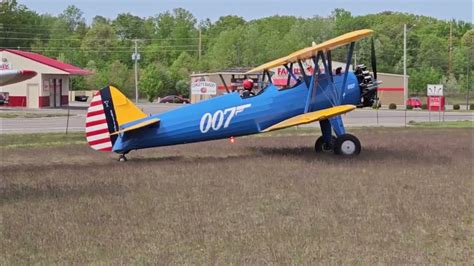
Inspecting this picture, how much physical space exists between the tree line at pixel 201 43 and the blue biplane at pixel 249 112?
261 ft

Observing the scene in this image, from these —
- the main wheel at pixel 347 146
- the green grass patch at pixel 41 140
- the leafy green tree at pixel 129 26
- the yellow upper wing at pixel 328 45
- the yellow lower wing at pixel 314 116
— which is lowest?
the green grass patch at pixel 41 140

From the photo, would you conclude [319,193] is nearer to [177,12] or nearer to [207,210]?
[207,210]

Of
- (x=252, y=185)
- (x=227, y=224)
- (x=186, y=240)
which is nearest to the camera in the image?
(x=186, y=240)

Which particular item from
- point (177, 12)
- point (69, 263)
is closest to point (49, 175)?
point (69, 263)

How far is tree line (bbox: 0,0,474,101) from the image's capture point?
10244 centimetres

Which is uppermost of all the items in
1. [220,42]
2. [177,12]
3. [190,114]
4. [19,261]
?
[177,12]

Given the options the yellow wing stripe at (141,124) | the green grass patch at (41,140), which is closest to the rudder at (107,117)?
the yellow wing stripe at (141,124)

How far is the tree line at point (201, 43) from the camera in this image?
102m

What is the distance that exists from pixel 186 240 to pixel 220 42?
116m

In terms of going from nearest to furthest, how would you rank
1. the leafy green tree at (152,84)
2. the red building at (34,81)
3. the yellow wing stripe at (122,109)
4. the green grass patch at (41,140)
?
the yellow wing stripe at (122,109) → the green grass patch at (41,140) → the red building at (34,81) → the leafy green tree at (152,84)

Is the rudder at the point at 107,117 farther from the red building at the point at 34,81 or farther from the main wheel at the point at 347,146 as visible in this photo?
the red building at the point at 34,81

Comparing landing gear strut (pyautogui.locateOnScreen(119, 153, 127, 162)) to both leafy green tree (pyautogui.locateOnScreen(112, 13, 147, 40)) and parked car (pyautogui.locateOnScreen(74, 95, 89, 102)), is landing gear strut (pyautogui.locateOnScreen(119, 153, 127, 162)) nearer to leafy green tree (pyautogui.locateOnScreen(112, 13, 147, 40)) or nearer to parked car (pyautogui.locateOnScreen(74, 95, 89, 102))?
parked car (pyautogui.locateOnScreen(74, 95, 89, 102))

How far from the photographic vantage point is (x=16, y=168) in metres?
14.2

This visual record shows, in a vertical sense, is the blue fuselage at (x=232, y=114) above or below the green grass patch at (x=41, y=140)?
above
